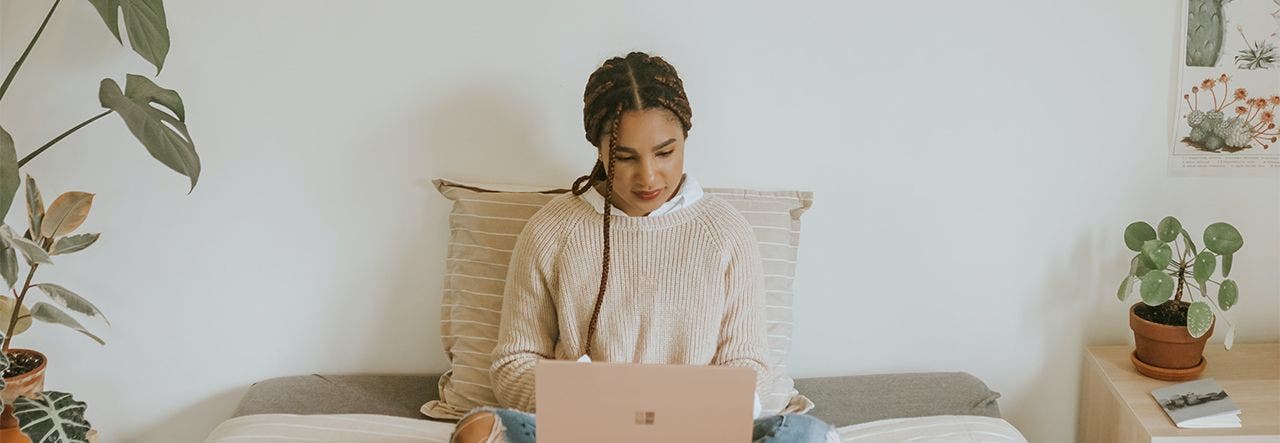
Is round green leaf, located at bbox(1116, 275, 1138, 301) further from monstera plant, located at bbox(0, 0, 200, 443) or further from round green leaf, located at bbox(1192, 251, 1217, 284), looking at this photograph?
monstera plant, located at bbox(0, 0, 200, 443)

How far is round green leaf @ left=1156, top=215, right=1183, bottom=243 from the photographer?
1833 mm

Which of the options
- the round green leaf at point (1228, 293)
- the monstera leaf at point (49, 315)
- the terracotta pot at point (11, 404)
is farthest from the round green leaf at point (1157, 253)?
the terracotta pot at point (11, 404)

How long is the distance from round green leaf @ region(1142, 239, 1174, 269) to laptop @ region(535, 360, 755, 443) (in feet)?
2.96

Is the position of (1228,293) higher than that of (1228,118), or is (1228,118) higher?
(1228,118)

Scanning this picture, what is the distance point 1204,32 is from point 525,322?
1310mm

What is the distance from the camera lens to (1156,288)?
70.4 inches

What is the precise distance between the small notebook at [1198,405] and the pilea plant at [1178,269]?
0.33 feet

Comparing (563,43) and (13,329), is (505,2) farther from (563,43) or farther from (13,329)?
(13,329)

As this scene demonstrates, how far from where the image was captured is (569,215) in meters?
1.66

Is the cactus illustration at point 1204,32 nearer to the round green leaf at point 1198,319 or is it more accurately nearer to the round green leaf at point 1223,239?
the round green leaf at point 1223,239

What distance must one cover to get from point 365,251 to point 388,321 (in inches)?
5.6

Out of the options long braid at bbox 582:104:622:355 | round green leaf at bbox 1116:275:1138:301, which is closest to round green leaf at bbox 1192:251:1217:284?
round green leaf at bbox 1116:275:1138:301

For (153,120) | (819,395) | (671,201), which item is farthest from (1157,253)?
(153,120)

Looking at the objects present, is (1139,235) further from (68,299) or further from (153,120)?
(68,299)
